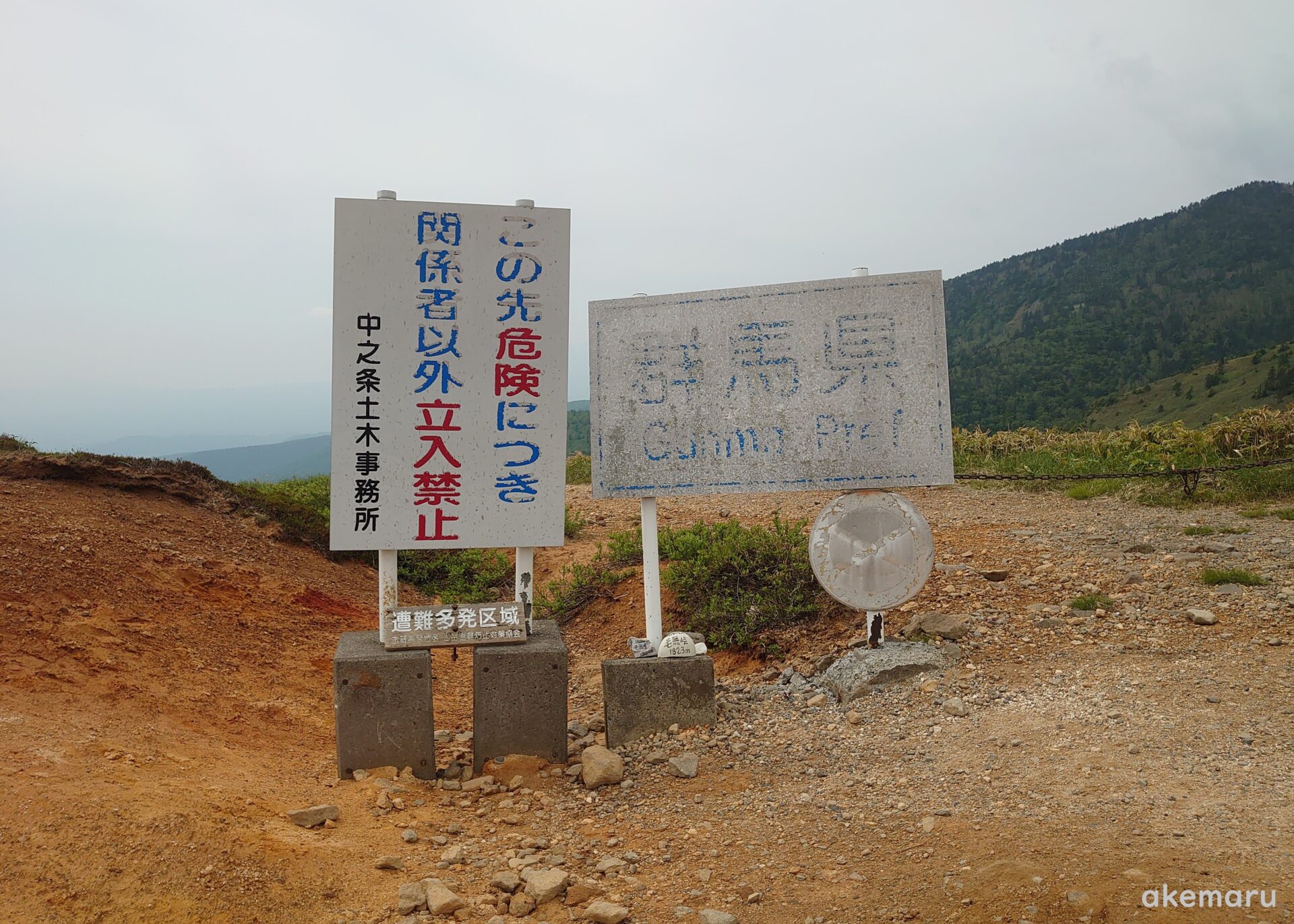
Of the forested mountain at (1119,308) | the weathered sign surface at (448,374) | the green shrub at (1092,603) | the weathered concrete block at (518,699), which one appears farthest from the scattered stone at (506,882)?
the forested mountain at (1119,308)

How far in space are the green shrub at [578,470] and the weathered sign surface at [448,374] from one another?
324 inches

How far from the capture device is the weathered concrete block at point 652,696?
5.03 m

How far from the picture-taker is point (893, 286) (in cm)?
530

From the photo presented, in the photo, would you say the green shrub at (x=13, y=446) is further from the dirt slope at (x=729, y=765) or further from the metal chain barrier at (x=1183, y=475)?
the metal chain barrier at (x=1183, y=475)

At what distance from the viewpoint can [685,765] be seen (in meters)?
4.65

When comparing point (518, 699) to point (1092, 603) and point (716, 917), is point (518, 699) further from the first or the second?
point (1092, 603)

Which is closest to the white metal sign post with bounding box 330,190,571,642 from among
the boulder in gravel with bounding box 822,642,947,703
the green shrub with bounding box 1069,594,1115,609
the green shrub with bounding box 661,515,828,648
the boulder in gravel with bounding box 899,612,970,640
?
the boulder in gravel with bounding box 822,642,947,703

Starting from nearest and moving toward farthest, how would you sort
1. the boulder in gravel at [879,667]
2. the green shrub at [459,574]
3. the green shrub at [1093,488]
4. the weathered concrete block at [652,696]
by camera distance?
the weathered concrete block at [652,696] < the boulder in gravel at [879,667] < the green shrub at [459,574] < the green shrub at [1093,488]

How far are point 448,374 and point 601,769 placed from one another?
217cm

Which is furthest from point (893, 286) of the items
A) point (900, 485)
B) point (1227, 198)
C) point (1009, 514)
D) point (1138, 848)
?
point (1227, 198)

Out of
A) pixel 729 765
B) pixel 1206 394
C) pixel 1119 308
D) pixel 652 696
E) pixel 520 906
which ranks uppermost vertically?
pixel 1119 308

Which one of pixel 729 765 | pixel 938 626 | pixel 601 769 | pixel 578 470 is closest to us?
pixel 601 769

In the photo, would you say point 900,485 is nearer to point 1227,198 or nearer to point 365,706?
point 365,706

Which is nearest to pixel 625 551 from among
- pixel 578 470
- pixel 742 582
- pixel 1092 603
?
pixel 742 582
